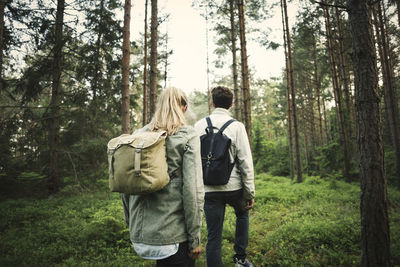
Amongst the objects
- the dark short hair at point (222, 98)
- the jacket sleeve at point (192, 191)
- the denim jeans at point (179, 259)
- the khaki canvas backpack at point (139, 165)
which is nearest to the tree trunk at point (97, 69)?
the dark short hair at point (222, 98)

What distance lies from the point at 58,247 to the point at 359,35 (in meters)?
6.87

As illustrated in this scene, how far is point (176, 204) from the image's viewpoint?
5.72 feet

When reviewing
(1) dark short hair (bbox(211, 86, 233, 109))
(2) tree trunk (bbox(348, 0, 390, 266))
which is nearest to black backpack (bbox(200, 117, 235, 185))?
(1) dark short hair (bbox(211, 86, 233, 109))

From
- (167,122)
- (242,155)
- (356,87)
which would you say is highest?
(356,87)

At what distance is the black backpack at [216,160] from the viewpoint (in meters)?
2.61

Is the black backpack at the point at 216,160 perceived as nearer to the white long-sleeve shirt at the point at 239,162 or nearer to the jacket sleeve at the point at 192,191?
the white long-sleeve shirt at the point at 239,162

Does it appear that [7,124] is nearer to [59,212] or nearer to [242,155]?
[59,212]

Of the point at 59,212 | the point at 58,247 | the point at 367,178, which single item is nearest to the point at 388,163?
the point at 367,178

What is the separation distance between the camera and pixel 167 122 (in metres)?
1.86

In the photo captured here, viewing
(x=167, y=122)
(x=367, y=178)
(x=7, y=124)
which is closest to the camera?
(x=167, y=122)

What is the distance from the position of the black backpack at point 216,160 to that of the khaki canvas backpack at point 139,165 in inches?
40.3

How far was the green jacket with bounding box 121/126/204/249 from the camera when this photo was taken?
1.68 metres

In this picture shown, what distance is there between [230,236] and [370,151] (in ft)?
10.7

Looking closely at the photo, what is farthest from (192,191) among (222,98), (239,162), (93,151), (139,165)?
(93,151)
